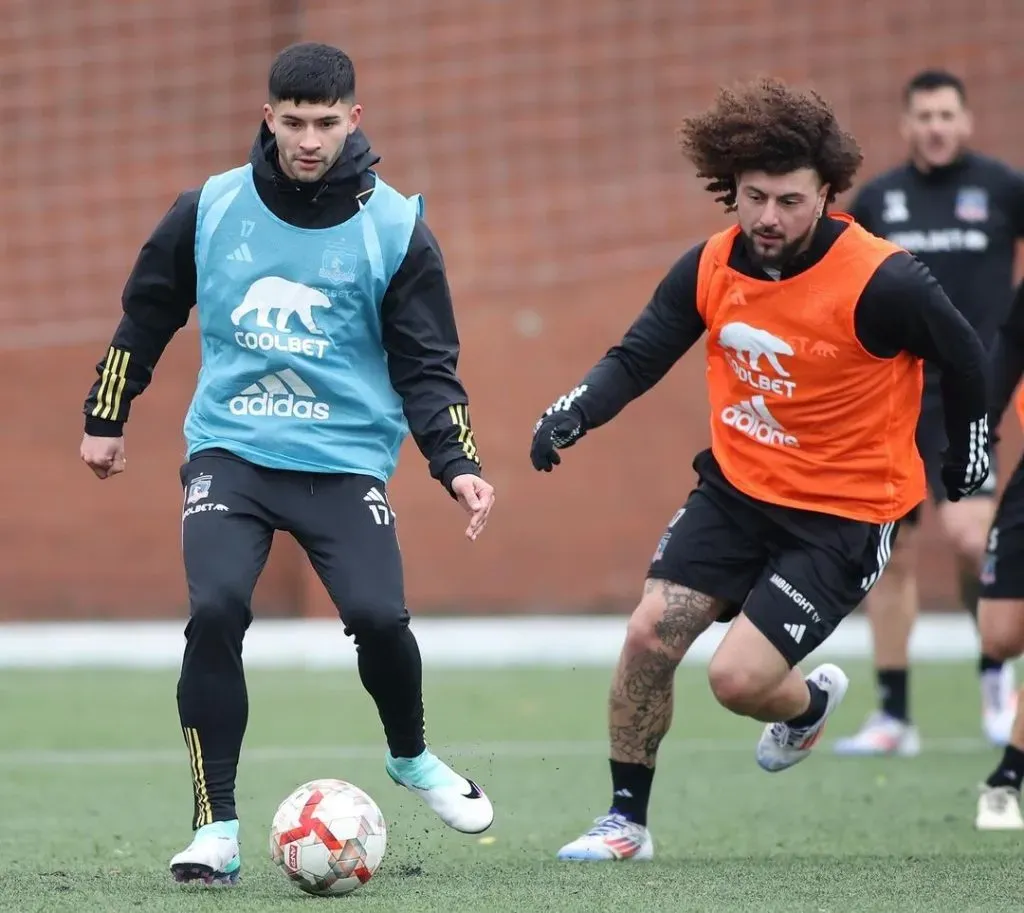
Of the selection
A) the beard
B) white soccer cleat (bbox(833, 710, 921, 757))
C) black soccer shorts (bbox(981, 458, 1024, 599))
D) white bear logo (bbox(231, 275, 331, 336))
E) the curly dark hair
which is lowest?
white soccer cleat (bbox(833, 710, 921, 757))

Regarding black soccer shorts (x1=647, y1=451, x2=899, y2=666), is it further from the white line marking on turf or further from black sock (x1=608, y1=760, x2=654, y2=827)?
the white line marking on turf

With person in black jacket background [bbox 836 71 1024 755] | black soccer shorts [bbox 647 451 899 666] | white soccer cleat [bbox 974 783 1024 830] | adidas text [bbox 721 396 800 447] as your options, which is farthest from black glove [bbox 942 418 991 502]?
person in black jacket background [bbox 836 71 1024 755]

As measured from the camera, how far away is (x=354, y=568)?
5195 mm

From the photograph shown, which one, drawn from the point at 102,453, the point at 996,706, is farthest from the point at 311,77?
the point at 996,706

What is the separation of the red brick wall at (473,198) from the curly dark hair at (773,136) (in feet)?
25.8

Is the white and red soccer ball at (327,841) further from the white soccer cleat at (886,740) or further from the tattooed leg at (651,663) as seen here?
the white soccer cleat at (886,740)

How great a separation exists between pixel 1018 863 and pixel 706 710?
448cm

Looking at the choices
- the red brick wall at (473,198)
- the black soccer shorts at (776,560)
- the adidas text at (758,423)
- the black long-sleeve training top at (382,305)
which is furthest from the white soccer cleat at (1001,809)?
the red brick wall at (473,198)

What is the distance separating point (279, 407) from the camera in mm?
5281

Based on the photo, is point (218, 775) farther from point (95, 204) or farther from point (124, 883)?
point (95, 204)

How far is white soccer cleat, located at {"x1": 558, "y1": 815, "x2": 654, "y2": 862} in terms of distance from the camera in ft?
18.7

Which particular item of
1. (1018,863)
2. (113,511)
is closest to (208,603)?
(1018,863)

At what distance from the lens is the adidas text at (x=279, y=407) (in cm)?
528

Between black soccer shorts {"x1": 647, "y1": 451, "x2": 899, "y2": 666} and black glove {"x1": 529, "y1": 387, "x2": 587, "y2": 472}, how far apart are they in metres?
0.46
